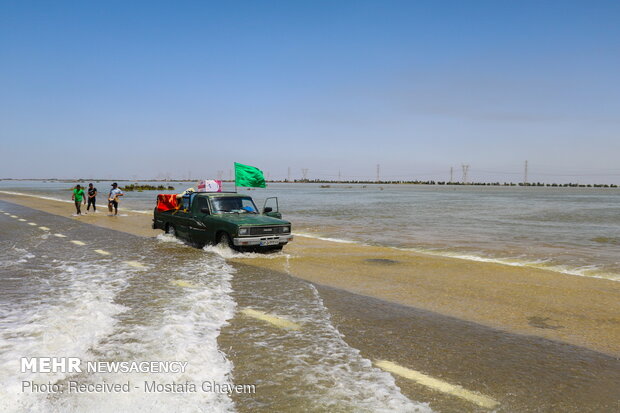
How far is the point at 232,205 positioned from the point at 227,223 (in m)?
1.46

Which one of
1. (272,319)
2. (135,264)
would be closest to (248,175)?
(135,264)

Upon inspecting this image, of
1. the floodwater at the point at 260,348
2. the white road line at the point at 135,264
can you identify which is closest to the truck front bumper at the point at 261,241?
the floodwater at the point at 260,348

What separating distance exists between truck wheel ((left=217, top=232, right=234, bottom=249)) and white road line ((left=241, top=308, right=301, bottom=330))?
17.1 feet

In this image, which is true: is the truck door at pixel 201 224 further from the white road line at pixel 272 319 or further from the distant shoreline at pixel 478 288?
the white road line at pixel 272 319

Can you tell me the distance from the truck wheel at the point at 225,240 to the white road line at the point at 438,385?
758cm

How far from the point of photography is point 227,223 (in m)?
11.7

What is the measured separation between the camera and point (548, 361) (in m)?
4.78

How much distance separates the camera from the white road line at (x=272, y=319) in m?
5.81

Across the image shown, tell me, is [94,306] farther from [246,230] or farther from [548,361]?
[548,361]

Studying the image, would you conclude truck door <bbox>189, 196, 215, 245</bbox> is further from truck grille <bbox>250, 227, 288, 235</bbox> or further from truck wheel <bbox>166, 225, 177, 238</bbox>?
truck wheel <bbox>166, 225, 177, 238</bbox>

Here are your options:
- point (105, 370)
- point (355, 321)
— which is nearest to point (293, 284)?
point (355, 321)
